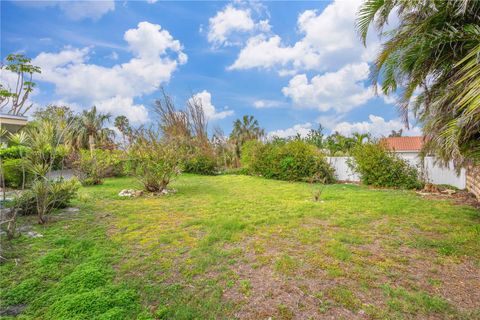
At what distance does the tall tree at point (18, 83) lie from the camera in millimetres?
15562

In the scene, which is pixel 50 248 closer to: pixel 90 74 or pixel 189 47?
pixel 90 74

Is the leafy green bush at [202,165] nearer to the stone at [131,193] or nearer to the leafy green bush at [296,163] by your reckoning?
the leafy green bush at [296,163]

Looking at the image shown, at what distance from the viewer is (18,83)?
16.7 metres

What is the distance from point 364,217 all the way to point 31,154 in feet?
22.8

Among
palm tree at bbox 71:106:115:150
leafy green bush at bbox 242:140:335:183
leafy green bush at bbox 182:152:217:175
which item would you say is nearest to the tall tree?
palm tree at bbox 71:106:115:150

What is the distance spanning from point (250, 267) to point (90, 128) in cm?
2475

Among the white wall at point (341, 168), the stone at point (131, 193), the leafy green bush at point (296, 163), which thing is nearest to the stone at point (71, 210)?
the stone at point (131, 193)

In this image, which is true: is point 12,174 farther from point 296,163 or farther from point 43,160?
point 296,163

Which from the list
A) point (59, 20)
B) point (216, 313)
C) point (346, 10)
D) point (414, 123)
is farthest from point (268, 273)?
point (59, 20)

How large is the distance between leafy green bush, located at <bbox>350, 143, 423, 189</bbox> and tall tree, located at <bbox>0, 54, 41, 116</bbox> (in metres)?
19.1

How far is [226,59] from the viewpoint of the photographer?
11.8m

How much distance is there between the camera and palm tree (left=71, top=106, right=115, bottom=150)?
21812mm

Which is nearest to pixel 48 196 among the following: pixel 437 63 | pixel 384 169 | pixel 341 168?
pixel 437 63

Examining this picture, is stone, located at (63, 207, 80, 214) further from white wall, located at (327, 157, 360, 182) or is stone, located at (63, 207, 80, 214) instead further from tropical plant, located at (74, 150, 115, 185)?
white wall, located at (327, 157, 360, 182)
